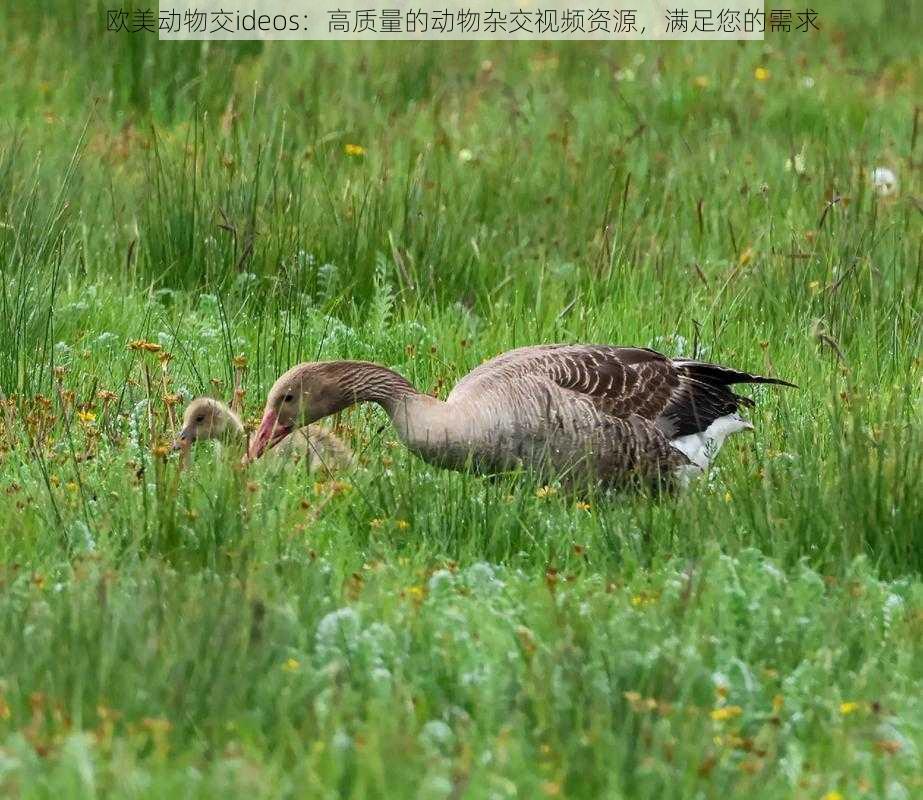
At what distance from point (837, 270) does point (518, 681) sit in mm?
4588

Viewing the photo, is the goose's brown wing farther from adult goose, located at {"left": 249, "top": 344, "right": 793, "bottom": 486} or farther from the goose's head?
the goose's head

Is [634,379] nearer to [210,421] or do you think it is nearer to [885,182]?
[210,421]

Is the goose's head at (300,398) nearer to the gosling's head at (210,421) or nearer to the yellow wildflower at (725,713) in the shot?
the gosling's head at (210,421)

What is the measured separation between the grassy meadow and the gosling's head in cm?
12

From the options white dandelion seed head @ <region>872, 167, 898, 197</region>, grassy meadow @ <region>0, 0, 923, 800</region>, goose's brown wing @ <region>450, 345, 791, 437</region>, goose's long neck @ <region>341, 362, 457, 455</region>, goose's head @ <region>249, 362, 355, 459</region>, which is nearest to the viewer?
grassy meadow @ <region>0, 0, 923, 800</region>

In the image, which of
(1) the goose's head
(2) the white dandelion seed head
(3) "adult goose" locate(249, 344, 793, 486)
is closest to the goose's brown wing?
(3) "adult goose" locate(249, 344, 793, 486)

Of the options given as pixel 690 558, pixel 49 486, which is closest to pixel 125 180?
pixel 49 486

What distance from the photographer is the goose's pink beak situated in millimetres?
6312

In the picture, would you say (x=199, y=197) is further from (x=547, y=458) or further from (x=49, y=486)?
(x=49, y=486)

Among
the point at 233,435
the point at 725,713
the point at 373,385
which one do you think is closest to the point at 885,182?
the point at 373,385

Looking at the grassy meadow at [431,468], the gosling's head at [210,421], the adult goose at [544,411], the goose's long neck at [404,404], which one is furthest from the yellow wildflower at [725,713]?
the gosling's head at [210,421]

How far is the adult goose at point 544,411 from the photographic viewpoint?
20.5 feet

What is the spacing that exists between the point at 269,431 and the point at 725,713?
2.73 metres

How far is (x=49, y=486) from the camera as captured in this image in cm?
512
